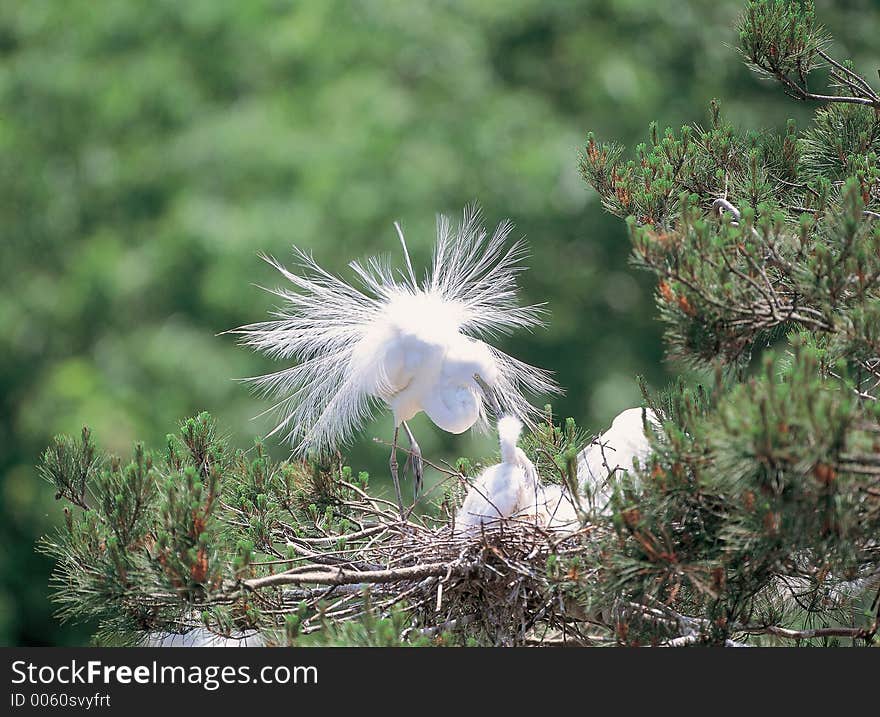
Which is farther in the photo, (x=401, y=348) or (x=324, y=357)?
(x=324, y=357)

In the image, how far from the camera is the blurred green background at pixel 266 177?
5539mm

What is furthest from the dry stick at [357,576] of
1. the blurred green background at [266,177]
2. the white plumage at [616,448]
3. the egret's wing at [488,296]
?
the blurred green background at [266,177]

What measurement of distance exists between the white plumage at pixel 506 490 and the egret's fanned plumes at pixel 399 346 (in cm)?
25

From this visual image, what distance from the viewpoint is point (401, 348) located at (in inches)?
98.4

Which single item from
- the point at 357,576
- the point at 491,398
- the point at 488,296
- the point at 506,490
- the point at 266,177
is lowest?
the point at 357,576

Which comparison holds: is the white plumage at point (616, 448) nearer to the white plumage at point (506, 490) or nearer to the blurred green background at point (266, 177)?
the white plumage at point (506, 490)

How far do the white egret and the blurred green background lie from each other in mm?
2516

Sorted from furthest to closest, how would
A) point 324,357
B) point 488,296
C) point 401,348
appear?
point 488,296
point 324,357
point 401,348

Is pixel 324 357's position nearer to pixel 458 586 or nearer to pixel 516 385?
pixel 516 385

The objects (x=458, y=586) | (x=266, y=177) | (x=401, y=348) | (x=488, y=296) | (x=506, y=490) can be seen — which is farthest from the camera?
(x=266, y=177)

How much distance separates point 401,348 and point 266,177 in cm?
374

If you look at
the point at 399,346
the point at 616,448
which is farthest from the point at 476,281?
the point at 616,448

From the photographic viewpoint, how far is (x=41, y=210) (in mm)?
6070

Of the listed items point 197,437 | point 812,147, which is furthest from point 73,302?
point 812,147
